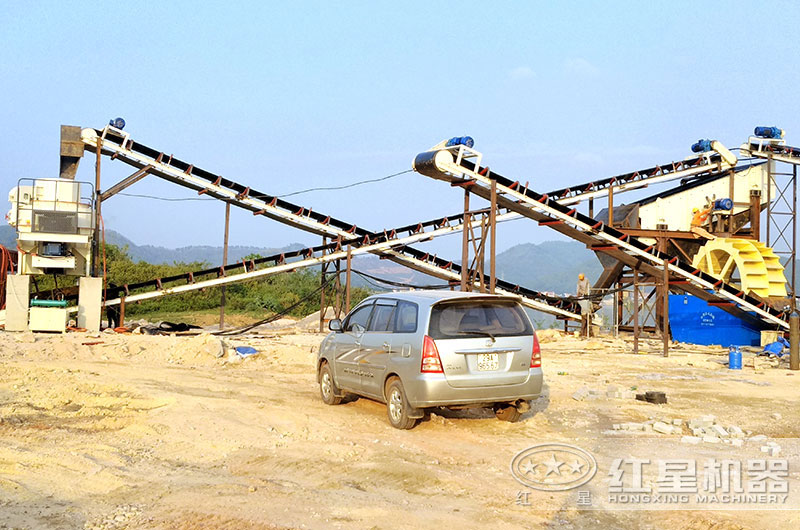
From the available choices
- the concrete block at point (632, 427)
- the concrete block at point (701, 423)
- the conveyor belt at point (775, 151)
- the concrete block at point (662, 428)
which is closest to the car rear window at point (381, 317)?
the concrete block at point (632, 427)

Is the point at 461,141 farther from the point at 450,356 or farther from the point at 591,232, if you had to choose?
the point at 450,356

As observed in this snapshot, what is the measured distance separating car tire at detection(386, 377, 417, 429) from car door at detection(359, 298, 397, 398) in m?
0.24

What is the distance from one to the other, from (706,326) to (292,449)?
70.6 feet

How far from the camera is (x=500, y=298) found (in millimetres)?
9781

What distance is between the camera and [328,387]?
11.4m

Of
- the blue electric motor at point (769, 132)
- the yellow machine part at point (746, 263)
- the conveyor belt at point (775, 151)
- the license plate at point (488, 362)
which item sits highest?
the blue electric motor at point (769, 132)

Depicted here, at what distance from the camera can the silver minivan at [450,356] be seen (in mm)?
9086

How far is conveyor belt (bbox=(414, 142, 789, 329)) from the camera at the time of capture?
21.5m

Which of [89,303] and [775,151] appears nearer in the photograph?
[89,303]

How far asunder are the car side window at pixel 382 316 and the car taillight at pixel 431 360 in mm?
1130

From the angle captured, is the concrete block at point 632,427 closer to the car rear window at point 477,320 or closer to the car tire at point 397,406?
the car rear window at point 477,320

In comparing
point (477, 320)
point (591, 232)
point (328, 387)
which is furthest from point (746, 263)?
point (477, 320)

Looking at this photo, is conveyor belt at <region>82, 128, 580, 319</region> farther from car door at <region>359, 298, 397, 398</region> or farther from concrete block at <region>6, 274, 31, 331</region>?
car door at <region>359, 298, 397, 398</region>

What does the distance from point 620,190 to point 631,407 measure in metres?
20.7
